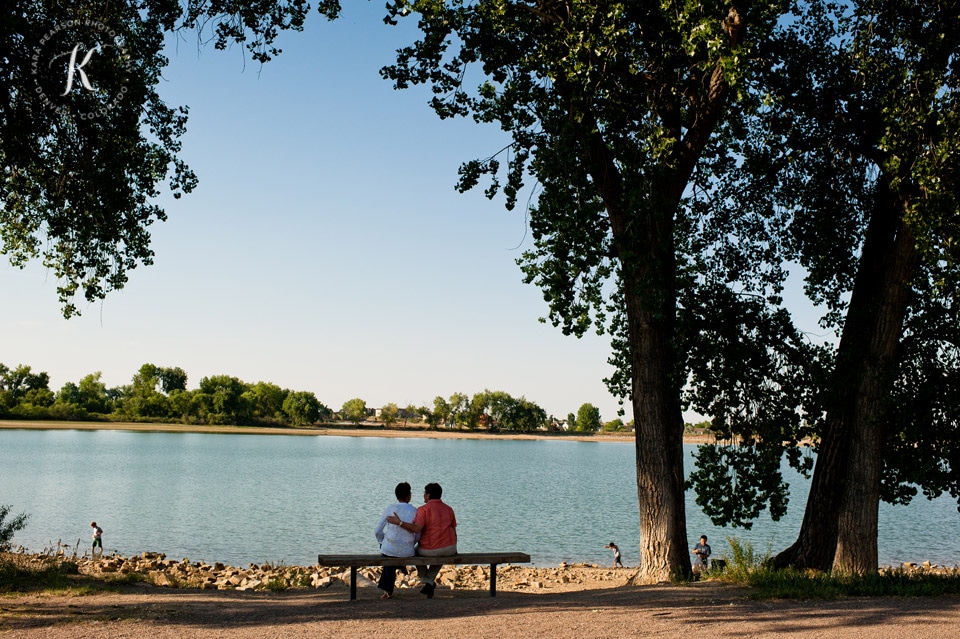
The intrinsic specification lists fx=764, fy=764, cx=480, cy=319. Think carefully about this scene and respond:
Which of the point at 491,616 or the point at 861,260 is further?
the point at 861,260

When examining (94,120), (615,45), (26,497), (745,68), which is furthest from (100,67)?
(26,497)

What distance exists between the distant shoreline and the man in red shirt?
95.6m

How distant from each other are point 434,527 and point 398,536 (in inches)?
19.0

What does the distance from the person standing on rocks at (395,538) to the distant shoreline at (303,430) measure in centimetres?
9585

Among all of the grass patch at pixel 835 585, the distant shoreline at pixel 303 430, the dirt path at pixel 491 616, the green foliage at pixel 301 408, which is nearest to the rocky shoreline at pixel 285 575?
the dirt path at pixel 491 616

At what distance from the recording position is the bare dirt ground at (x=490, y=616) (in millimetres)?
7332

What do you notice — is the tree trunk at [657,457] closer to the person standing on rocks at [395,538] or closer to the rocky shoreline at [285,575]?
the rocky shoreline at [285,575]

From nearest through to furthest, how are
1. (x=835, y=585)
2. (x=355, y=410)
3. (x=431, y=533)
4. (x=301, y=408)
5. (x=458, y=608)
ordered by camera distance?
(x=458, y=608)
(x=835, y=585)
(x=431, y=533)
(x=301, y=408)
(x=355, y=410)

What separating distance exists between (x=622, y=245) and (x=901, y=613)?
5.60 meters

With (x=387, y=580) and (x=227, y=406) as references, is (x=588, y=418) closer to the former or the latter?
(x=227, y=406)

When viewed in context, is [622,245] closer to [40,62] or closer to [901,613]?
[901,613]

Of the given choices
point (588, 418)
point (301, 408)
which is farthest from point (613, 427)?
point (301, 408)

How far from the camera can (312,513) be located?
108ft

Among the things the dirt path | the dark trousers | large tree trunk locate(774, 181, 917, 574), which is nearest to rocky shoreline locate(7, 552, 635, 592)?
the dark trousers
